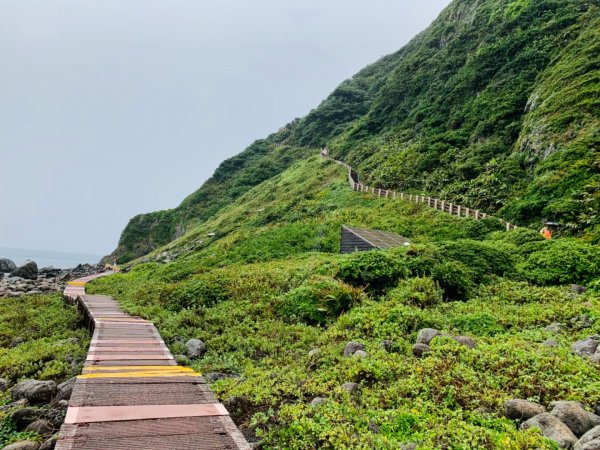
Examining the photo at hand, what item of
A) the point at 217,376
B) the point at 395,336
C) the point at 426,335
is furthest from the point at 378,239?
the point at 217,376

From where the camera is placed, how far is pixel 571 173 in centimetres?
1995

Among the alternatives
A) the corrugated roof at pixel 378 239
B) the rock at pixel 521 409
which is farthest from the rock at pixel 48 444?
the corrugated roof at pixel 378 239

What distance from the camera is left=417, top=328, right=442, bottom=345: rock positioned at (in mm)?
8203

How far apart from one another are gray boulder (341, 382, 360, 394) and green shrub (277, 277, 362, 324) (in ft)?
13.8

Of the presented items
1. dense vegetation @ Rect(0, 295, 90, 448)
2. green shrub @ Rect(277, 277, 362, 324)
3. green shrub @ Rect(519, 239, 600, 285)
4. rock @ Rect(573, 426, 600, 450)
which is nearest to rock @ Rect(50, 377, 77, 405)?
dense vegetation @ Rect(0, 295, 90, 448)

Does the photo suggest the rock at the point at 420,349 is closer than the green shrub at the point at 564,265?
Yes

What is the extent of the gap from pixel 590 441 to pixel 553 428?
513 mm

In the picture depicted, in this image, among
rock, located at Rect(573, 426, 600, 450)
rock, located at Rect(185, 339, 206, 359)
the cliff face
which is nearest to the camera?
rock, located at Rect(573, 426, 600, 450)

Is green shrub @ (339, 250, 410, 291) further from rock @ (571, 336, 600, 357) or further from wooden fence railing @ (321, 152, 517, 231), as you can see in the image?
wooden fence railing @ (321, 152, 517, 231)

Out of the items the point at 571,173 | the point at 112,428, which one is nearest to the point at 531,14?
the point at 571,173

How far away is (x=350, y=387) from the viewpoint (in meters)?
6.40

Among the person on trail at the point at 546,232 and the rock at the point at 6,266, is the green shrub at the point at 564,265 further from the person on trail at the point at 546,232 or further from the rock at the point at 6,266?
the rock at the point at 6,266

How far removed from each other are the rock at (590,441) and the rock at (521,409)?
2.45 ft

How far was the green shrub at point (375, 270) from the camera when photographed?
1263cm
